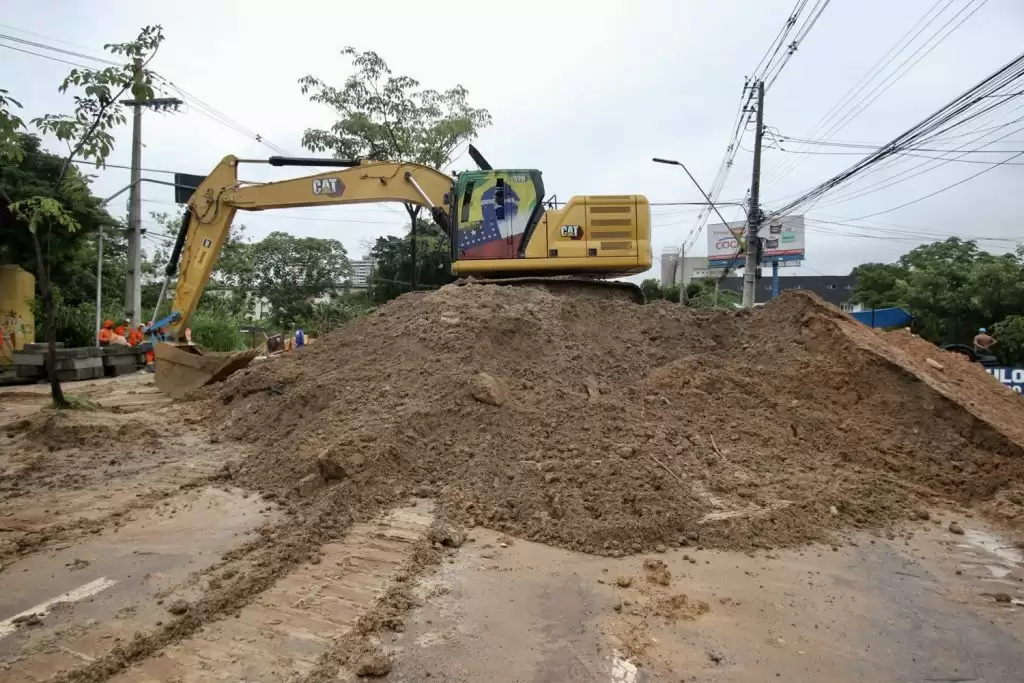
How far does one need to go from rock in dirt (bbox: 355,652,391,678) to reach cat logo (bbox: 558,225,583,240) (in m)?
6.95

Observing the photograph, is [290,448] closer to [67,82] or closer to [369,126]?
[67,82]

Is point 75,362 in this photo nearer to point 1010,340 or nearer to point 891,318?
point 1010,340

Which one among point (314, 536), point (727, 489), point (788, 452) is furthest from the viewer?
point (788, 452)

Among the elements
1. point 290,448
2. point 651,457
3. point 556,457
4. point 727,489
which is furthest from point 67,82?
point 727,489

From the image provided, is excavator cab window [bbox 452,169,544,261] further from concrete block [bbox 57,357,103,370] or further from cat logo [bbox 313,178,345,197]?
concrete block [bbox 57,357,103,370]

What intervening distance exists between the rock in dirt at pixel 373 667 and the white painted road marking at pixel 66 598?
5.40 feet

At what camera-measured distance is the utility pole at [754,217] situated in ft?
60.5

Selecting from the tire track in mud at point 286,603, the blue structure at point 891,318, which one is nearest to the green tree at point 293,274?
the blue structure at point 891,318

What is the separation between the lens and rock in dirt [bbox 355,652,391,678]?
2.76 metres

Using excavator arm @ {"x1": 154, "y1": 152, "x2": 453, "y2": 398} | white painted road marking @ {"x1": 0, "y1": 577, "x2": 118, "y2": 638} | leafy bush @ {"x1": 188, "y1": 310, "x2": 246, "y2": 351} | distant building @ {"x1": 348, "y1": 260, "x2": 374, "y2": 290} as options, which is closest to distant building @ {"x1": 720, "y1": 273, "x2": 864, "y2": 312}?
distant building @ {"x1": 348, "y1": 260, "x2": 374, "y2": 290}

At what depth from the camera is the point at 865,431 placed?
A: 6.10m

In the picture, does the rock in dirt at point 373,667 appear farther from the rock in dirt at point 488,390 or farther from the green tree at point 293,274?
the green tree at point 293,274

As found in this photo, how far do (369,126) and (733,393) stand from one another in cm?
1887

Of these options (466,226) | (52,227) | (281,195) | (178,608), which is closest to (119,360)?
(52,227)
